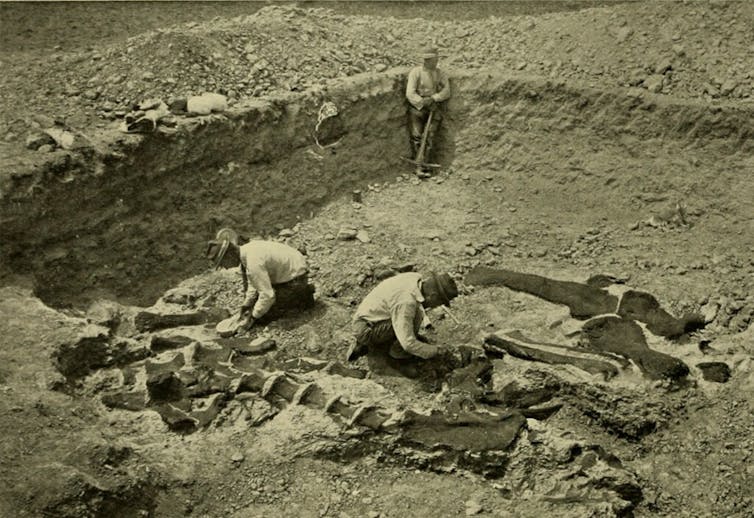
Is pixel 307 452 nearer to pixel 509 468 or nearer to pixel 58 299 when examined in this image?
pixel 509 468

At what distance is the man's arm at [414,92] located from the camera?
1065 centimetres

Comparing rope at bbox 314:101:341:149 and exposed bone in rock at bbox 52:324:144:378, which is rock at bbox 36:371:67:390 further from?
rope at bbox 314:101:341:149

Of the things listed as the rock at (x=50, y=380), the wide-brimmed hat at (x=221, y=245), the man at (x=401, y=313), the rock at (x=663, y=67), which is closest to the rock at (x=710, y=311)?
the man at (x=401, y=313)

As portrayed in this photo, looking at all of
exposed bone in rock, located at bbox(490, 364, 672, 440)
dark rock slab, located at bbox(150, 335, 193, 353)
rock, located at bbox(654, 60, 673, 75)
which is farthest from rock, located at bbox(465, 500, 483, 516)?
rock, located at bbox(654, 60, 673, 75)

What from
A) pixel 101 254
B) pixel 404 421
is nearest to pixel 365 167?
pixel 101 254

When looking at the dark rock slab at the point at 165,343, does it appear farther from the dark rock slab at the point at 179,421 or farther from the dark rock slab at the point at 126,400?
the dark rock slab at the point at 179,421

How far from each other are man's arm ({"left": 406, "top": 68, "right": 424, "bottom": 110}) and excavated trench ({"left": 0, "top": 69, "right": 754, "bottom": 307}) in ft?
1.01

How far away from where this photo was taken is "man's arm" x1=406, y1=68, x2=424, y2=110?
10.6 m

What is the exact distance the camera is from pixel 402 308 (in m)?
7.13

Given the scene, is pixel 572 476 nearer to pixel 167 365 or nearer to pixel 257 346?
pixel 257 346

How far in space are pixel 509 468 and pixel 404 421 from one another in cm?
85

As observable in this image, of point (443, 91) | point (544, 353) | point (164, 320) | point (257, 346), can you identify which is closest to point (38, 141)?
point (164, 320)

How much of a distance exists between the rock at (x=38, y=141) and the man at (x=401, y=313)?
3.84 meters

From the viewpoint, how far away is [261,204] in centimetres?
980
